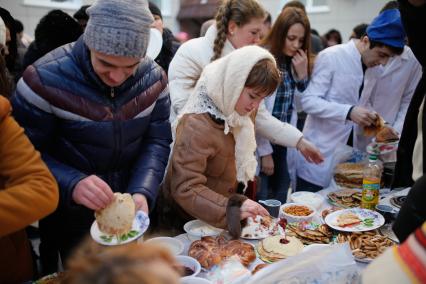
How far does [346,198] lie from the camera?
74.8 inches

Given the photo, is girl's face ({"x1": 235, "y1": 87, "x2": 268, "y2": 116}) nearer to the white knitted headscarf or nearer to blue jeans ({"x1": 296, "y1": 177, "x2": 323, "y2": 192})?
the white knitted headscarf

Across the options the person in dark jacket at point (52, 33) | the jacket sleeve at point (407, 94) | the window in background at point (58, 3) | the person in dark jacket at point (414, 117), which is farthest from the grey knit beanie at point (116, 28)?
the window in background at point (58, 3)

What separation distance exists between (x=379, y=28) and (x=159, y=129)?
1.47 metres

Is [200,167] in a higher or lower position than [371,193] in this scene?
higher

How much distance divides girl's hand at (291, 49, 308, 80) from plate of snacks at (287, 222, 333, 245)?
136 centimetres

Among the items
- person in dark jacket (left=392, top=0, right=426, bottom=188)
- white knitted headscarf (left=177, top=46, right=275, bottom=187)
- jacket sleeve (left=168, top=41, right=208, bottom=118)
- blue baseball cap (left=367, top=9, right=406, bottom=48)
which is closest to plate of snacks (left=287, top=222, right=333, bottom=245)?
white knitted headscarf (left=177, top=46, right=275, bottom=187)

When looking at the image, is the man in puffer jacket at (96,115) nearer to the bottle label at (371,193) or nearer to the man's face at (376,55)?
the bottle label at (371,193)

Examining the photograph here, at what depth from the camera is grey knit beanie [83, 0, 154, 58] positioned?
1.14 meters

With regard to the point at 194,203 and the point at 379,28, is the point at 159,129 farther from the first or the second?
the point at 379,28

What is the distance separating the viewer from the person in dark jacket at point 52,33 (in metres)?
2.39

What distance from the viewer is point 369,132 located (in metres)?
2.30

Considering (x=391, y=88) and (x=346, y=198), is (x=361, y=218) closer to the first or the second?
(x=346, y=198)

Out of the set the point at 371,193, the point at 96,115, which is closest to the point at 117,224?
the point at 96,115

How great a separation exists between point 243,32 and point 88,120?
1.29m
